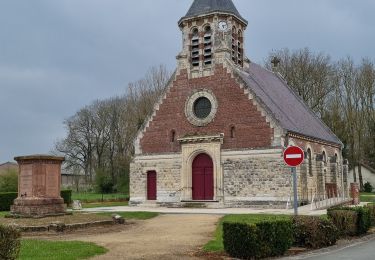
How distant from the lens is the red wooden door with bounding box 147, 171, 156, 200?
98.9 feet

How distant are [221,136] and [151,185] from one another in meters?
6.16

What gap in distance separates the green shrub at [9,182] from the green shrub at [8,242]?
29658mm

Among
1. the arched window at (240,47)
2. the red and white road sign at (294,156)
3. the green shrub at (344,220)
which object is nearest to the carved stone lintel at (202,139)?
the arched window at (240,47)

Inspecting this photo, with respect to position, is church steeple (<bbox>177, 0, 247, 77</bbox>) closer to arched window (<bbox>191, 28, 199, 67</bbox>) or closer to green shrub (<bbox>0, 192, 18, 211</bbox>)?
arched window (<bbox>191, 28, 199, 67</bbox>)

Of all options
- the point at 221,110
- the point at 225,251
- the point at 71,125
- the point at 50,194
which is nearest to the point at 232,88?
the point at 221,110

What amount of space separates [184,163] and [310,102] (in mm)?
21248

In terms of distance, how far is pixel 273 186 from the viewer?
2544cm

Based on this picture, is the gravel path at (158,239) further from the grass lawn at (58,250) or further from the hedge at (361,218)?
the hedge at (361,218)

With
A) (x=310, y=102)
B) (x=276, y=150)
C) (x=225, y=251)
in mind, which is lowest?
(x=225, y=251)

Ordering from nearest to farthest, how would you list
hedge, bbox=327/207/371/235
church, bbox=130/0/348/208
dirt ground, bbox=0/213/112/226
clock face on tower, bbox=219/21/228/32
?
hedge, bbox=327/207/371/235, dirt ground, bbox=0/213/112/226, church, bbox=130/0/348/208, clock face on tower, bbox=219/21/228/32

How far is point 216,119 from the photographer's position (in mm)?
28047

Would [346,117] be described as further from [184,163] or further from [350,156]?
[184,163]

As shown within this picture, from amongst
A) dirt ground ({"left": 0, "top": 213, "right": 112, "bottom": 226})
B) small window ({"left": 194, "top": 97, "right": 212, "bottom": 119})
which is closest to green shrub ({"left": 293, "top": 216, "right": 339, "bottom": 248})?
dirt ground ({"left": 0, "top": 213, "right": 112, "bottom": 226})

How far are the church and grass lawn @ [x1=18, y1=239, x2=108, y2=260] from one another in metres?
15.7
